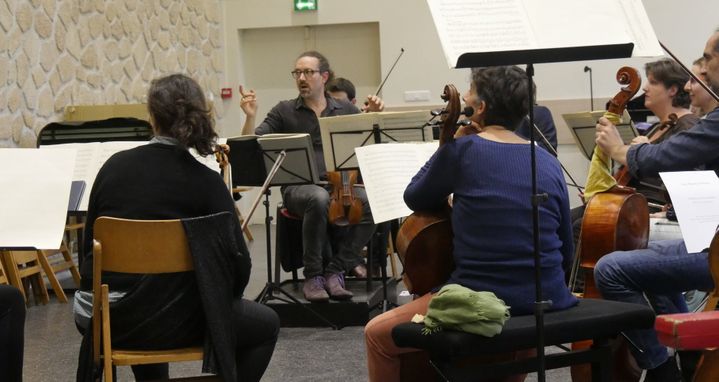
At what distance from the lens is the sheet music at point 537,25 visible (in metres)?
2.28

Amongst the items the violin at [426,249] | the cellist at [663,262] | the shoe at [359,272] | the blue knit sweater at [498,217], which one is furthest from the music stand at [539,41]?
the shoe at [359,272]

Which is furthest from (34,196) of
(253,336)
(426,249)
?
(426,249)

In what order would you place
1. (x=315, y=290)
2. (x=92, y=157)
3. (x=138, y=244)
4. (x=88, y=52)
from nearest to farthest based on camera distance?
(x=138, y=244)
(x=92, y=157)
(x=315, y=290)
(x=88, y=52)

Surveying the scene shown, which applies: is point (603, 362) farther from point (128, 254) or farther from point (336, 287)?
point (336, 287)

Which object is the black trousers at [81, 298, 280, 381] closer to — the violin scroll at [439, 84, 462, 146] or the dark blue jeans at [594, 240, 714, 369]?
the violin scroll at [439, 84, 462, 146]

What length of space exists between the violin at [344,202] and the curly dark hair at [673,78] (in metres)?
1.58

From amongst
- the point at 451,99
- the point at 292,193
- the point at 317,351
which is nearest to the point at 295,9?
the point at 292,193

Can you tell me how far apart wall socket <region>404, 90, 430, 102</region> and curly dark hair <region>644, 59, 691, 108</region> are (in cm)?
465

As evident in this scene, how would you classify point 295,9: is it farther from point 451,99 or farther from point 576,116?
point 451,99

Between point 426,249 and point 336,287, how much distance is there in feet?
6.75

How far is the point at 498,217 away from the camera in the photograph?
2.69 m

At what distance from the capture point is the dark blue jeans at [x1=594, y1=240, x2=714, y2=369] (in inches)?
121

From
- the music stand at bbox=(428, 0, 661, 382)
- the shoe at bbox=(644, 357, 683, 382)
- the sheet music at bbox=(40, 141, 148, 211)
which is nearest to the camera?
the music stand at bbox=(428, 0, 661, 382)

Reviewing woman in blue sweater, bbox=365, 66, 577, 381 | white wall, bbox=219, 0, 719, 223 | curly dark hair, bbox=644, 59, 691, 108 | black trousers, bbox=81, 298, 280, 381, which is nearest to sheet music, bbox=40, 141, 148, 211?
black trousers, bbox=81, 298, 280, 381
